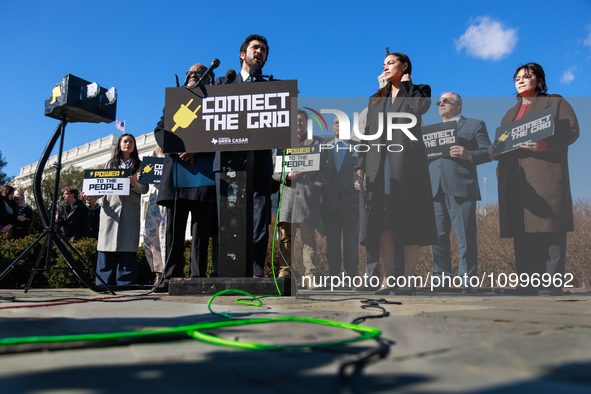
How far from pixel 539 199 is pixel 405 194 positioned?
1053mm

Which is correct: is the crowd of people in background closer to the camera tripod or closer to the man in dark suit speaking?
the man in dark suit speaking

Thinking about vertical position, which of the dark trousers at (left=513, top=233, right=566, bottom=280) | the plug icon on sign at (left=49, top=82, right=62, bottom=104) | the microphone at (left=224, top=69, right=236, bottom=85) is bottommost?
the dark trousers at (left=513, top=233, right=566, bottom=280)

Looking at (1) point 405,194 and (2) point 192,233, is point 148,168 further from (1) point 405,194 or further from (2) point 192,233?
(1) point 405,194

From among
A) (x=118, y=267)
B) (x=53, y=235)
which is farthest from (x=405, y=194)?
(x=118, y=267)

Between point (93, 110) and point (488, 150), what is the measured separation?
11.1 feet

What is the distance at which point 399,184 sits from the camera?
3635 millimetres

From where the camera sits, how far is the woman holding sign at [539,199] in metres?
3.40

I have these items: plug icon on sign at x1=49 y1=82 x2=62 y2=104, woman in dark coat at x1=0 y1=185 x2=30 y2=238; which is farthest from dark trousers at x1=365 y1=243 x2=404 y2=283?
woman in dark coat at x1=0 y1=185 x2=30 y2=238

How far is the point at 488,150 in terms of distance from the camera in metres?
3.60

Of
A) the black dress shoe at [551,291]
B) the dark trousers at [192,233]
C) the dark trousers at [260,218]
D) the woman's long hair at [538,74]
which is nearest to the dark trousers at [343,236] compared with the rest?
the dark trousers at [260,218]

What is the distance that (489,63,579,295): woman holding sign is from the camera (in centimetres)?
340

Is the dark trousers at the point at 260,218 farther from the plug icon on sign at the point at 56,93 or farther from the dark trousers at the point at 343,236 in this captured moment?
the plug icon on sign at the point at 56,93

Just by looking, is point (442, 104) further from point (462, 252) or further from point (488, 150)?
point (462, 252)

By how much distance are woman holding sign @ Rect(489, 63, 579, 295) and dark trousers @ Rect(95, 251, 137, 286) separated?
3.80m
